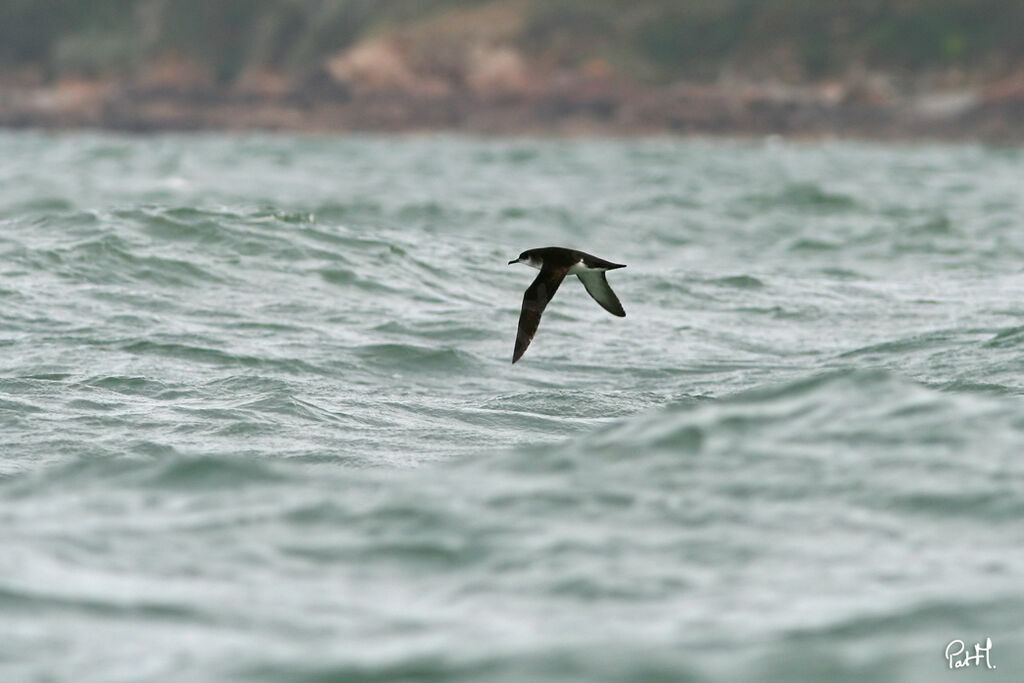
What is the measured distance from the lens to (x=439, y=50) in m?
94.3

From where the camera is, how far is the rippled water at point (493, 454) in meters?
5.70

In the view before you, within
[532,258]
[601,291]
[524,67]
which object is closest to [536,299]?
[532,258]

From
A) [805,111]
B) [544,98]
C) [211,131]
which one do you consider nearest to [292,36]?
[211,131]

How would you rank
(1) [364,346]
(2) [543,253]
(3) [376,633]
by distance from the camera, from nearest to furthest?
(3) [376,633], (2) [543,253], (1) [364,346]

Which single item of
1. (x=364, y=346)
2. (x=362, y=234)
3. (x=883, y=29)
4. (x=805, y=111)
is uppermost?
(x=883, y=29)

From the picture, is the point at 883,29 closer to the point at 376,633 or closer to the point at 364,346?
the point at 364,346

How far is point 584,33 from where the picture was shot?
9356cm

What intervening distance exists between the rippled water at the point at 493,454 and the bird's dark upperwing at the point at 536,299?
55 cm

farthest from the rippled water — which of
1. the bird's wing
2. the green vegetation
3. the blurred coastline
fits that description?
the green vegetation

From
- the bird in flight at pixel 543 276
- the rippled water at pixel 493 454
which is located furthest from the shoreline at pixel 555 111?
the bird in flight at pixel 543 276

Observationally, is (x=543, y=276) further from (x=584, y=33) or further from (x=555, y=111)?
(x=584, y=33)

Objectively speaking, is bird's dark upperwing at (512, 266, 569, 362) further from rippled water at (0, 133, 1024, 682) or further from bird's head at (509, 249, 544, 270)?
rippled water at (0, 133, 1024, 682)

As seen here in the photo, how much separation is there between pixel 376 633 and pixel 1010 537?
109 inches

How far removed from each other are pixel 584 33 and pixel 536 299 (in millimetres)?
84345
